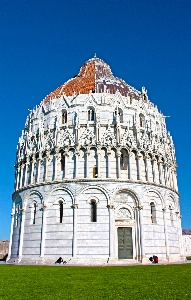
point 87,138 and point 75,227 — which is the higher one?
point 87,138

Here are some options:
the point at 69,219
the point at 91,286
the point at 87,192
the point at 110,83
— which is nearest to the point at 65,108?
the point at 110,83

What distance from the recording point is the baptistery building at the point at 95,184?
2952 centimetres

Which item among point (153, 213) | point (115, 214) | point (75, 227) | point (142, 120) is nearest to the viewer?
point (75, 227)

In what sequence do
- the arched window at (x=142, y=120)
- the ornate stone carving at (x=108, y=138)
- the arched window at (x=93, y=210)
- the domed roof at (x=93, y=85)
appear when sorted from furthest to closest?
the domed roof at (x=93, y=85) < the arched window at (x=142, y=120) < the ornate stone carving at (x=108, y=138) < the arched window at (x=93, y=210)

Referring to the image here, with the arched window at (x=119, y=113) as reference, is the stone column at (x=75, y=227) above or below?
below

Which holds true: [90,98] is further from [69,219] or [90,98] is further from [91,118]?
[69,219]

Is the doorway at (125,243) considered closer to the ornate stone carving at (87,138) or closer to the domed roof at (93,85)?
the ornate stone carving at (87,138)

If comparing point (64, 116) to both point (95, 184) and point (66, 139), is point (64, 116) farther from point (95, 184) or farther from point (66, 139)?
point (95, 184)

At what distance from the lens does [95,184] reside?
3084cm

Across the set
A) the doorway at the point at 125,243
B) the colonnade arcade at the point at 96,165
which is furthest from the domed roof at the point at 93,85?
the doorway at the point at 125,243

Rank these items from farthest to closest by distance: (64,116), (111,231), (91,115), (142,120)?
(142,120) → (64,116) → (91,115) → (111,231)

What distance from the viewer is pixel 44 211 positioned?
3156cm

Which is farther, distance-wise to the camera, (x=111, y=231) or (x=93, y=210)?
(x=93, y=210)

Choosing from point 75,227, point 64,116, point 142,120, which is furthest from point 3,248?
point 142,120
